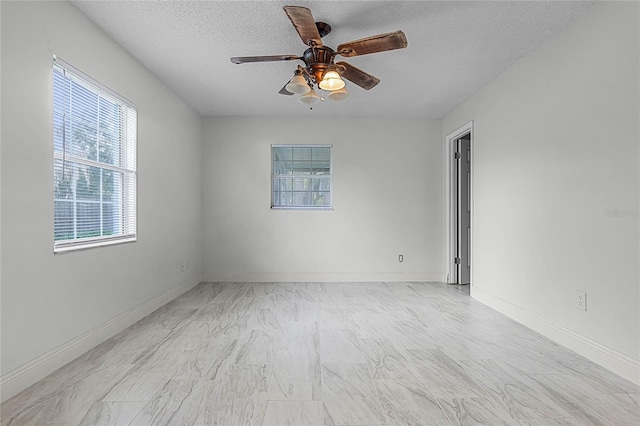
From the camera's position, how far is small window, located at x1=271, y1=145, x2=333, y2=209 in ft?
18.1

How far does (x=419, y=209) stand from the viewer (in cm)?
551

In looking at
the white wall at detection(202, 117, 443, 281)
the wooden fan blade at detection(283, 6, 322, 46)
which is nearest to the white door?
the white wall at detection(202, 117, 443, 281)

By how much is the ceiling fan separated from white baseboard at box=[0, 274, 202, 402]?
2.32 metres

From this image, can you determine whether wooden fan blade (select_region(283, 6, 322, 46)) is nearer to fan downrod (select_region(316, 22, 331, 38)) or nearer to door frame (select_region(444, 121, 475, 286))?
fan downrod (select_region(316, 22, 331, 38))

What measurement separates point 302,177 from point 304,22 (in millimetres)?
3425

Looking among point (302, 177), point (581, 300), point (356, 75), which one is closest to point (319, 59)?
point (356, 75)

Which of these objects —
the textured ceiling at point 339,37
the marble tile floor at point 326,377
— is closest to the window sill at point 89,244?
the marble tile floor at point 326,377

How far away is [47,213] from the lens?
2.28m

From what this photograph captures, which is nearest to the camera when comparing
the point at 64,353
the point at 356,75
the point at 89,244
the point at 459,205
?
the point at 64,353

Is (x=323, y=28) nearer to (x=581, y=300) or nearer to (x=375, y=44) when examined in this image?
(x=375, y=44)

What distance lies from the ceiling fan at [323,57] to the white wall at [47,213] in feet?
3.83

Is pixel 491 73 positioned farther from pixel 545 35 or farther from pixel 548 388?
pixel 548 388

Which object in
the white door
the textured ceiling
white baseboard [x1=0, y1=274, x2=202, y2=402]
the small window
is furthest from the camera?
the small window

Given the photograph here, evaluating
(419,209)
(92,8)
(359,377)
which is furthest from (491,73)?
(92,8)
